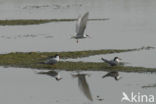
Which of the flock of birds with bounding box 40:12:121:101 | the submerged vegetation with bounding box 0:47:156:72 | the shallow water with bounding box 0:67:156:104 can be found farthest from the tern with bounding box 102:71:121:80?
the submerged vegetation with bounding box 0:47:156:72

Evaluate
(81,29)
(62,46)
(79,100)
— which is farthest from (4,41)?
(79,100)

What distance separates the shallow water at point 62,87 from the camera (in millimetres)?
21453

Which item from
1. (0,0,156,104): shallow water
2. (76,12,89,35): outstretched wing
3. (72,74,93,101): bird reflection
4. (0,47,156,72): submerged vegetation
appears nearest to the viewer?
(72,74,93,101): bird reflection

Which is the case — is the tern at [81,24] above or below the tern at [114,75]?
above

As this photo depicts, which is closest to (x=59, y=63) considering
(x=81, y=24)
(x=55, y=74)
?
(x=55, y=74)

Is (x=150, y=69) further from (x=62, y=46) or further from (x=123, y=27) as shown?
(x=123, y=27)

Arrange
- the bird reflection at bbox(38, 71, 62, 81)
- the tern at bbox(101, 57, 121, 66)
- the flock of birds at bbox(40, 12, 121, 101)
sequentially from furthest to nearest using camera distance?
1. the tern at bbox(101, 57, 121, 66)
2. the bird reflection at bbox(38, 71, 62, 81)
3. the flock of birds at bbox(40, 12, 121, 101)

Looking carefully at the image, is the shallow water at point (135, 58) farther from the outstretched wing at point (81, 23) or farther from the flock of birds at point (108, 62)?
the outstretched wing at point (81, 23)

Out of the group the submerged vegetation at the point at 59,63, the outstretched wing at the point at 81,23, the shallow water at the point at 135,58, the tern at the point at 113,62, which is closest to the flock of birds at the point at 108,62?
the tern at the point at 113,62

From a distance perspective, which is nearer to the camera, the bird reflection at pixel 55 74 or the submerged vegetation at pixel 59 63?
the bird reflection at pixel 55 74

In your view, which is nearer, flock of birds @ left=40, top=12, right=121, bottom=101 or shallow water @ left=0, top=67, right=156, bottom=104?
shallow water @ left=0, top=67, right=156, bottom=104

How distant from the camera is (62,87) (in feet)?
78.0

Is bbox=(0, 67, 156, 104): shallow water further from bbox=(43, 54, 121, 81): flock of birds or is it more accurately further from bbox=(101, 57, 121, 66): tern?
bbox=(101, 57, 121, 66): tern

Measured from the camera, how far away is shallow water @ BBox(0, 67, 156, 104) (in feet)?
70.4
